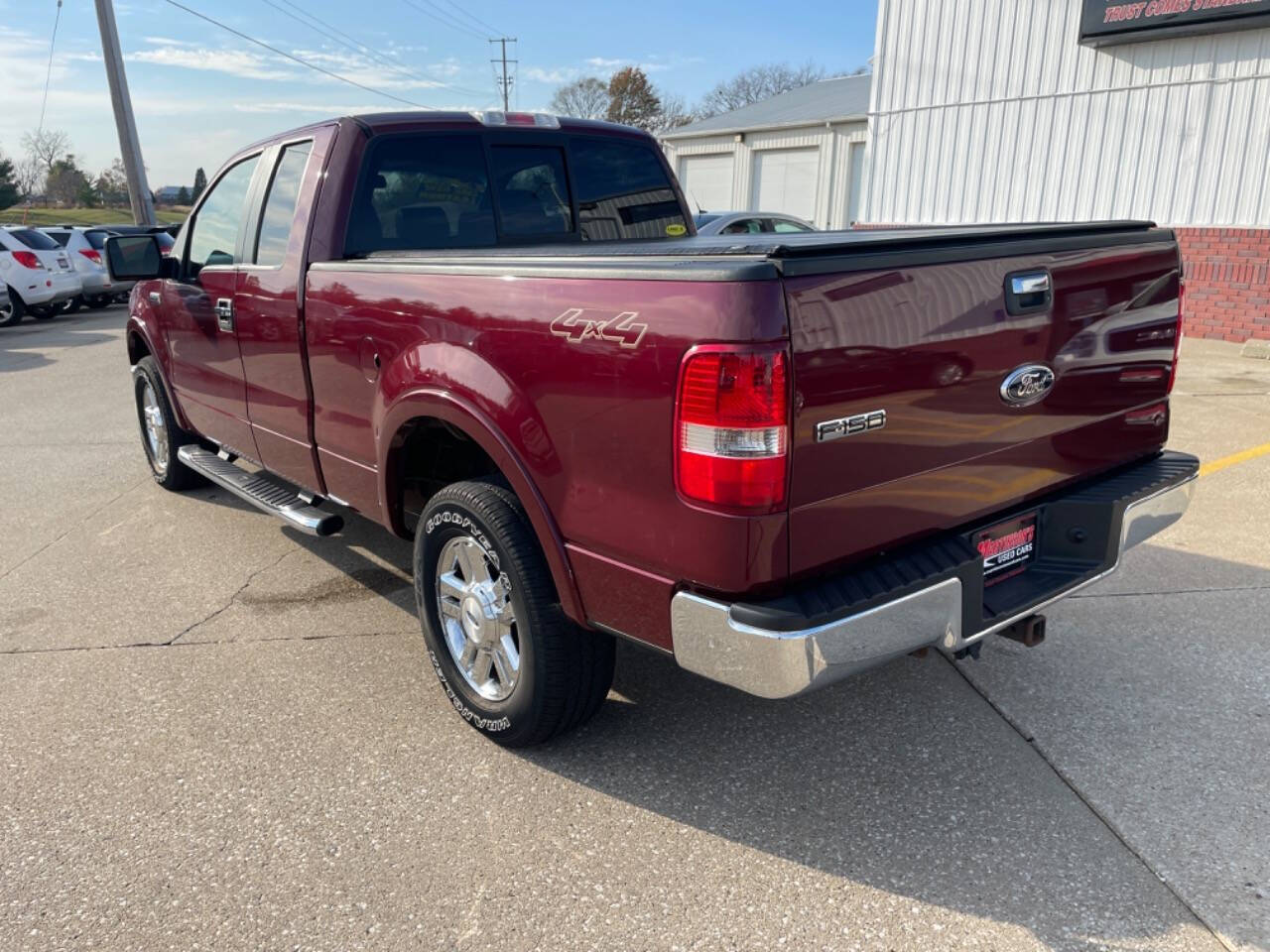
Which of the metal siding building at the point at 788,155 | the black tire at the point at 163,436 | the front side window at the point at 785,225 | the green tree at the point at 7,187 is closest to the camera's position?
the black tire at the point at 163,436

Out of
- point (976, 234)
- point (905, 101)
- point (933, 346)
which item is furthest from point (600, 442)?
point (905, 101)

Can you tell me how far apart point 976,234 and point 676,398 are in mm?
1068

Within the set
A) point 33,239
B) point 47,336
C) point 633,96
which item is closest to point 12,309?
point 33,239

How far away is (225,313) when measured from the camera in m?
4.53

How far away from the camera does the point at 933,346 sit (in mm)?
2500

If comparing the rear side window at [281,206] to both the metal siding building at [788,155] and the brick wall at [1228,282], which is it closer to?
the brick wall at [1228,282]

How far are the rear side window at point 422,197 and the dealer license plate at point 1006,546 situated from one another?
2.42 m

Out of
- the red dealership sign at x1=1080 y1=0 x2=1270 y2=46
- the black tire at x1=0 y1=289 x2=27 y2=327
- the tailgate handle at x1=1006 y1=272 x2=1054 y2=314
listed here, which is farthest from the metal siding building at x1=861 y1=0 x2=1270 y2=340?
the black tire at x1=0 y1=289 x2=27 y2=327

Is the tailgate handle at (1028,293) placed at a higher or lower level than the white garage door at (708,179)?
lower

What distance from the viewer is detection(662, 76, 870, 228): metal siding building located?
23141 millimetres

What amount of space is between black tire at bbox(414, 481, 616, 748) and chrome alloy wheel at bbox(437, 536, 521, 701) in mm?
13

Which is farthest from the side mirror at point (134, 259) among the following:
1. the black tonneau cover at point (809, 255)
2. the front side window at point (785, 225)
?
the front side window at point (785, 225)

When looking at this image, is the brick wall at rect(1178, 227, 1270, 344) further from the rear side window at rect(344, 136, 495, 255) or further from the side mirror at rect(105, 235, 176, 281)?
the side mirror at rect(105, 235, 176, 281)

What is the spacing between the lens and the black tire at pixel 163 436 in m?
5.84
